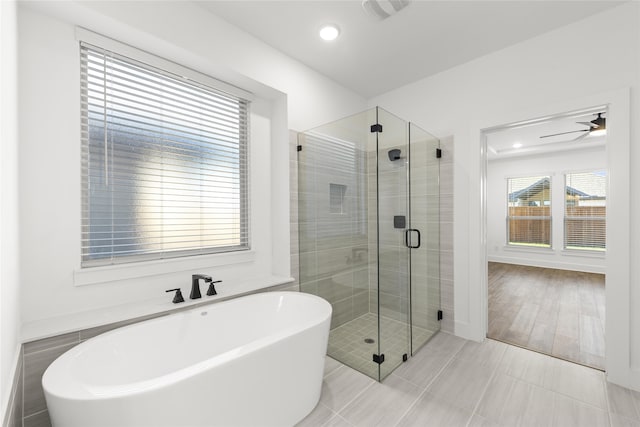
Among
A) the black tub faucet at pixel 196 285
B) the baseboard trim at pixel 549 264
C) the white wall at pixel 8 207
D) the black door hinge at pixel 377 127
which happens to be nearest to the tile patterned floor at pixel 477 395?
the black tub faucet at pixel 196 285

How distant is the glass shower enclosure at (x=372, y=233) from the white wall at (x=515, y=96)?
26 centimetres

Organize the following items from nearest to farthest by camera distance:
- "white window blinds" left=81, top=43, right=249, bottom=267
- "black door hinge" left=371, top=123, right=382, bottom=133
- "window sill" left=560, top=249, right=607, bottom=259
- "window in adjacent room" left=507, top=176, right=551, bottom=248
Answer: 1. "white window blinds" left=81, top=43, right=249, bottom=267
2. "black door hinge" left=371, top=123, right=382, bottom=133
3. "window sill" left=560, top=249, right=607, bottom=259
4. "window in adjacent room" left=507, top=176, right=551, bottom=248

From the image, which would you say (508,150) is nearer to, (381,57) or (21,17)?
(381,57)

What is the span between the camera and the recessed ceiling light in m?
2.09

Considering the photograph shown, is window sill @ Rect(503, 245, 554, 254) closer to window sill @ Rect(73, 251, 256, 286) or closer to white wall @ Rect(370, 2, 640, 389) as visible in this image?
white wall @ Rect(370, 2, 640, 389)

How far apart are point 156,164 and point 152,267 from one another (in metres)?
0.73

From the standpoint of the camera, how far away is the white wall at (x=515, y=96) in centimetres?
181

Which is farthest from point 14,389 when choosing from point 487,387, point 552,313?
point 552,313

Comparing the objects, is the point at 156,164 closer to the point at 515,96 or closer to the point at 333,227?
the point at 333,227

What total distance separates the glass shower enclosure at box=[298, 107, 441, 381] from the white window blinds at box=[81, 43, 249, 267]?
0.67m

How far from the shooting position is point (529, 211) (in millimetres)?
6137

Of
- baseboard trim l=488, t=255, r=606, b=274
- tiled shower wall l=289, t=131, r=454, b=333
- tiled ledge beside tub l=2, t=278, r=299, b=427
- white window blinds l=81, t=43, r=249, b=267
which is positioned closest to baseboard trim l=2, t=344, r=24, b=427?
tiled ledge beside tub l=2, t=278, r=299, b=427

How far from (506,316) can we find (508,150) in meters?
4.32

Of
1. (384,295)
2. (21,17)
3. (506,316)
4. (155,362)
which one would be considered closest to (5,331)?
(155,362)
